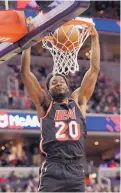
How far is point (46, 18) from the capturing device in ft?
14.4

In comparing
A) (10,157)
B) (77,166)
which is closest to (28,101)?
(10,157)

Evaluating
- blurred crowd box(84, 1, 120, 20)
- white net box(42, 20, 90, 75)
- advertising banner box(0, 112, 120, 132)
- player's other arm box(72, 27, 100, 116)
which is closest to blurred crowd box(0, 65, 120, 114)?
advertising banner box(0, 112, 120, 132)

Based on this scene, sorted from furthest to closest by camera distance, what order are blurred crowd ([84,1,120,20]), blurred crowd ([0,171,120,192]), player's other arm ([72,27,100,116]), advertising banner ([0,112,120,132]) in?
1. blurred crowd ([84,1,120,20])
2. advertising banner ([0,112,120,132])
3. blurred crowd ([0,171,120,192])
4. player's other arm ([72,27,100,116])

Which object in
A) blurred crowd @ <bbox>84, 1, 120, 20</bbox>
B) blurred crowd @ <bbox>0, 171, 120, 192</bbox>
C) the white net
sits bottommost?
blurred crowd @ <bbox>0, 171, 120, 192</bbox>

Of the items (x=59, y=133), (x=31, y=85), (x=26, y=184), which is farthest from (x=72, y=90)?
(x=59, y=133)

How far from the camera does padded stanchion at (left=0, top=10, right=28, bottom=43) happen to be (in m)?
4.61

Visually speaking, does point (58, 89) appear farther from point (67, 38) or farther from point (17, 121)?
point (17, 121)

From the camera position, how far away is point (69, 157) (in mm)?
4434

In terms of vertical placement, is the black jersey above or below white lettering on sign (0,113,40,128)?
above

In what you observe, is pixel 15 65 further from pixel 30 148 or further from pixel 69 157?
pixel 69 157

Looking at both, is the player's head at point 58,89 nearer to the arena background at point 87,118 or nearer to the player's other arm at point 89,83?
the player's other arm at point 89,83

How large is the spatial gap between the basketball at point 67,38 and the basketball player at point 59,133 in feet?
2.41

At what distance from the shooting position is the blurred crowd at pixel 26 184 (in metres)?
12.0

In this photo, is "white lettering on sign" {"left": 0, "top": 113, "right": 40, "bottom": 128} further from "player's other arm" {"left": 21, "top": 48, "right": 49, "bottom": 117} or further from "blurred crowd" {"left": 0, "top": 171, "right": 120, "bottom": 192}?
"player's other arm" {"left": 21, "top": 48, "right": 49, "bottom": 117}
